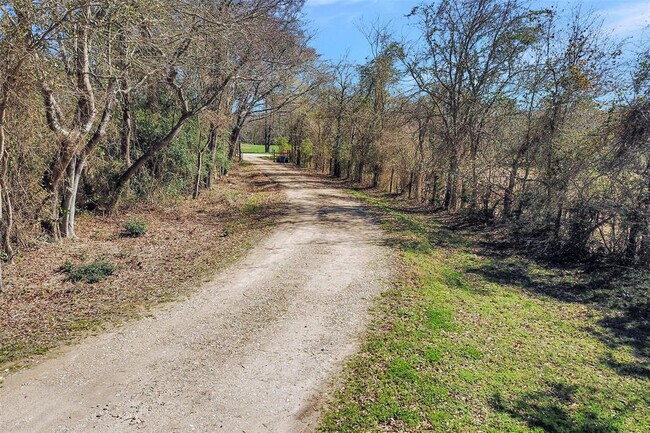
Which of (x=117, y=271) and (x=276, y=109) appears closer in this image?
(x=117, y=271)

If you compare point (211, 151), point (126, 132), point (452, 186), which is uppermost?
point (126, 132)

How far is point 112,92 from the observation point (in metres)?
9.46

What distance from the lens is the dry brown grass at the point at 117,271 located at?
5.39 meters

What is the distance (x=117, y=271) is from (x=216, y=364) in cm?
414

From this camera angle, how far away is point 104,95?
31.3 feet

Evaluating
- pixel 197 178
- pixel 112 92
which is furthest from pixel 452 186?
pixel 112 92

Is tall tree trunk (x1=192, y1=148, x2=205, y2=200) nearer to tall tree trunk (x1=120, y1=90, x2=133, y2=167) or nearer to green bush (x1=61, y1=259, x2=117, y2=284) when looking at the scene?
tall tree trunk (x1=120, y1=90, x2=133, y2=167)

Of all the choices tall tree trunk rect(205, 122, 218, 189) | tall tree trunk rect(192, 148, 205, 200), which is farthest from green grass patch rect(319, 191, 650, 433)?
tall tree trunk rect(205, 122, 218, 189)

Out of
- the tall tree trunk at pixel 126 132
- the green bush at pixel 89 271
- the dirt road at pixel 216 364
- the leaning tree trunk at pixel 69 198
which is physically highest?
the tall tree trunk at pixel 126 132

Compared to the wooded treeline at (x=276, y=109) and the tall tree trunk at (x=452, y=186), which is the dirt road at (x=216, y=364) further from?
the tall tree trunk at (x=452, y=186)

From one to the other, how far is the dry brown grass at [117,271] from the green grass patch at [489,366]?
3737 mm

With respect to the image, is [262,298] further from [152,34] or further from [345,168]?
[345,168]

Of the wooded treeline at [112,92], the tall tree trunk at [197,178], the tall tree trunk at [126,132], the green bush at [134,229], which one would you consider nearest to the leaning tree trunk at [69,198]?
the wooded treeline at [112,92]

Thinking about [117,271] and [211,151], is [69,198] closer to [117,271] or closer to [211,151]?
[117,271]
